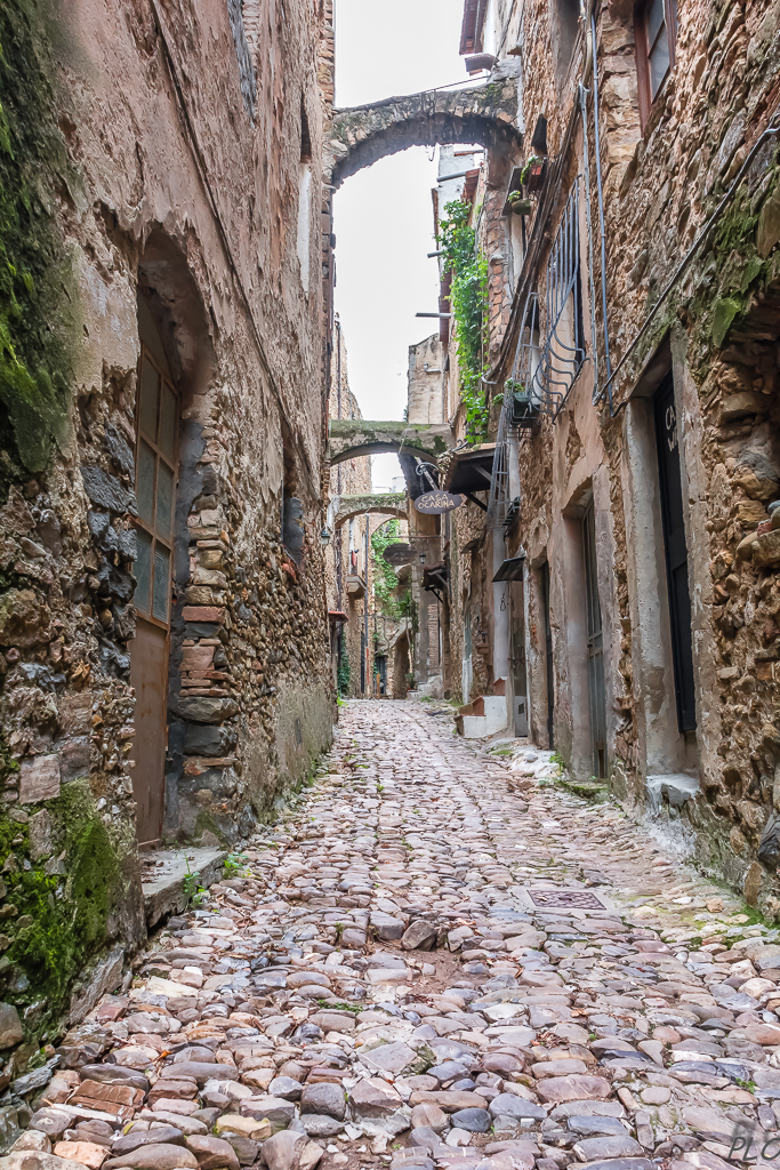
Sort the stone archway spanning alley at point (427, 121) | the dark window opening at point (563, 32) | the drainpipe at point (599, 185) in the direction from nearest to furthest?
the drainpipe at point (599, 185) → the dark window opening at point (563, 32) → the stone archway spanning alley at point (427, 121)

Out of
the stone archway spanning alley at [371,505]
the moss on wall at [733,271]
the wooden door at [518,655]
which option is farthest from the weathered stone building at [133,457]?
the stone archway spanning alley at [371,505]

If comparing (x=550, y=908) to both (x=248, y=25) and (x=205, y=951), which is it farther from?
(x=248, y=25)

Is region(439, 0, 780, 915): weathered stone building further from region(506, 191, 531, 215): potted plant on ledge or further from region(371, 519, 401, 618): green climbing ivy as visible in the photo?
region(371, 519, 401, 618): green climbing ivy

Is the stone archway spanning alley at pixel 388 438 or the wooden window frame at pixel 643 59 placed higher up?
the stone archway spanning alley at pixel 388 438

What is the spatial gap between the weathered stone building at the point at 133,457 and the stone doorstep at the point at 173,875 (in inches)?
6.9

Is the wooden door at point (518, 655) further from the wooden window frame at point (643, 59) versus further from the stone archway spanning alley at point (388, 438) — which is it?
the stone archway spanning alley at point (388, 438)

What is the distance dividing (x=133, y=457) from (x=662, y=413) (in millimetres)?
3002

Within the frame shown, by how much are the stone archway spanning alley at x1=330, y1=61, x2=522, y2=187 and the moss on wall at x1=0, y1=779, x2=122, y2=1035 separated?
11.7m

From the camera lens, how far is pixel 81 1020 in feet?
6.45

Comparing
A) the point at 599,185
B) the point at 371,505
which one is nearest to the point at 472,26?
the point at 371,505

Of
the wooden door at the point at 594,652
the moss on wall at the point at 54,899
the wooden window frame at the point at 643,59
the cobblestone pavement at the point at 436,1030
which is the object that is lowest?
the cobblestone pavement at the point at 436,1030

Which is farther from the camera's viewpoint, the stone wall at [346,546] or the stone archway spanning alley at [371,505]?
the stone archway spanning alley at [371,505]

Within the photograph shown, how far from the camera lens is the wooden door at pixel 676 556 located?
4.20 metres

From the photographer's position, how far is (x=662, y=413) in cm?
447
